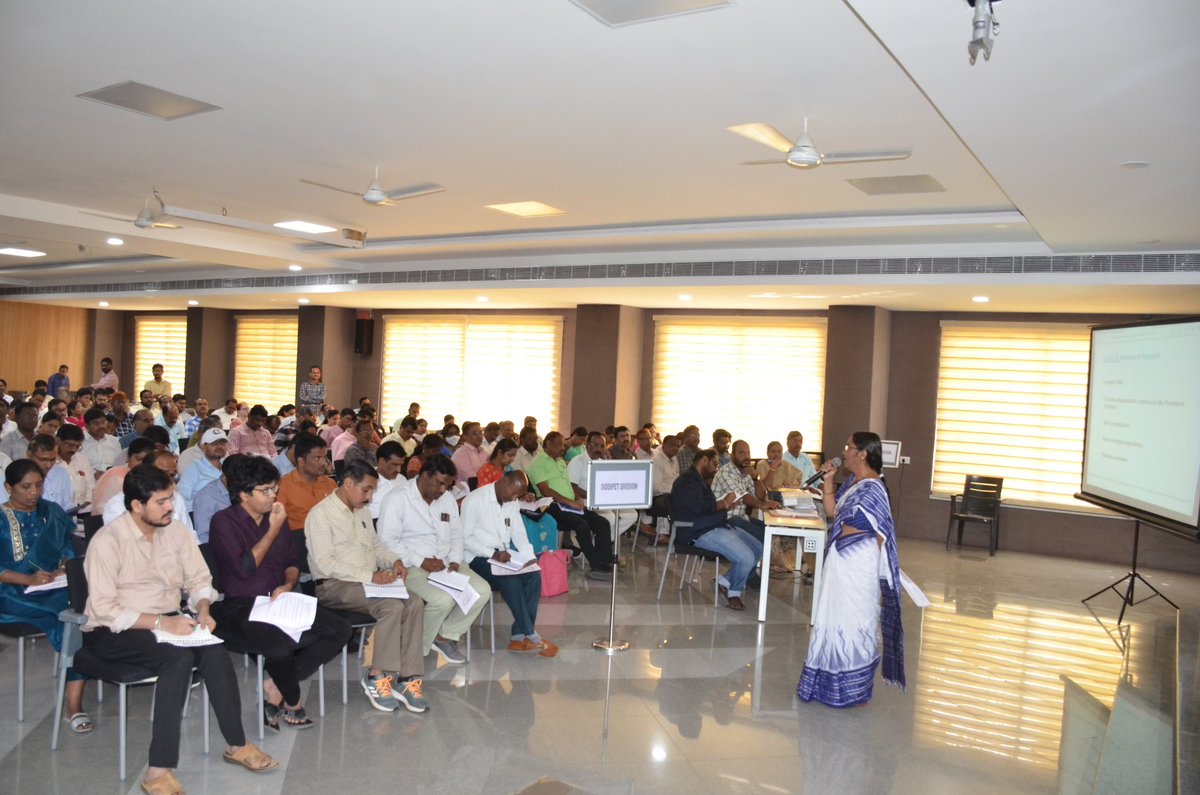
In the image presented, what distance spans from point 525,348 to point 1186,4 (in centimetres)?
1230

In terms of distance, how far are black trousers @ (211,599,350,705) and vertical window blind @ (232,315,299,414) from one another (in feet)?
45.3

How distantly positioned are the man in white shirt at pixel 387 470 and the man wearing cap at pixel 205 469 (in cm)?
103

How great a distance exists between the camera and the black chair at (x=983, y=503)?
10.6 meters

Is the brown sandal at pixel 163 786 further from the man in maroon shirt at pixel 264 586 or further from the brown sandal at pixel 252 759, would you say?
the man in maroon shirt at pixel 264 586

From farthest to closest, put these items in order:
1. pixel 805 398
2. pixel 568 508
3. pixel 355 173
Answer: pixel 805 398
pixel 568 508
pixel 355 173

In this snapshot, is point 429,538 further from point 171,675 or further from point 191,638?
point 171,675

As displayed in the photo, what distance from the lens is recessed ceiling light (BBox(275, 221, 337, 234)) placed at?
9.31 metres

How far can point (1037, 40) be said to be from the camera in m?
3.10

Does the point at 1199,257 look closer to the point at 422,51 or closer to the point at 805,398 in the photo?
the point at 805,398

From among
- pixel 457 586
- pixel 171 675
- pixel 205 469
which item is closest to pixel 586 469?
pixel 457 586

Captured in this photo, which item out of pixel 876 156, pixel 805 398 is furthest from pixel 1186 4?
pixel 805 398

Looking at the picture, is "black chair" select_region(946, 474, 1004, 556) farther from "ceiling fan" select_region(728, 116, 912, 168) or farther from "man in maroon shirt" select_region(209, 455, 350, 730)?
"man in maroon shirt" select_region(209, 455, 350, 730)

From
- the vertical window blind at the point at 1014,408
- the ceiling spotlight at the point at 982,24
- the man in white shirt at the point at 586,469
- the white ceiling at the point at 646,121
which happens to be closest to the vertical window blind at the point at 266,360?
the white ceiling at the point at 646,121

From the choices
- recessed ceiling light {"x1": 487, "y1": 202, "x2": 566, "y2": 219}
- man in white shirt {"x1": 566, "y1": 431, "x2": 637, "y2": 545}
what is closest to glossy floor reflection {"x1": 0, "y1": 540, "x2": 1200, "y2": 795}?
man in white shirt {"x1": 566, "y1": 431, "x2": 637, "y2": 545}
